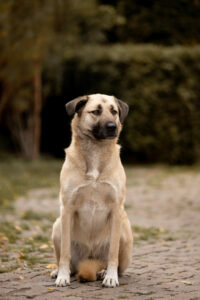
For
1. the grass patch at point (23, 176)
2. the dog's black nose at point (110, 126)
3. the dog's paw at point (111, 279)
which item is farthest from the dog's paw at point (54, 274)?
the grass patch at point (23, 176)

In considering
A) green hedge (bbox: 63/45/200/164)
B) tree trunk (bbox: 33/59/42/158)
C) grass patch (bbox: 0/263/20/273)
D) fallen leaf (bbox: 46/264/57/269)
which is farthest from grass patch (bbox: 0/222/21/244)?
green hedge (bbox: 63/45/200/164)

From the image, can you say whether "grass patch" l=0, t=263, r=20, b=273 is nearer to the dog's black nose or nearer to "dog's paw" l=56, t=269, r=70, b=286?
"dog's paw" l=56, t=269, r=70, b=286

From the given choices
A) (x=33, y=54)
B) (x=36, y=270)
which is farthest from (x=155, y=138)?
(x=36, y=270)

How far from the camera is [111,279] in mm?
4699

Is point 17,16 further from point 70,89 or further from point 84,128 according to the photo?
point 84,128

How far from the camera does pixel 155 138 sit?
17953mm

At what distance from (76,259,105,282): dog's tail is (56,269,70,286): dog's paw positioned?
13 centimetres

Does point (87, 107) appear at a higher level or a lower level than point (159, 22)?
lower

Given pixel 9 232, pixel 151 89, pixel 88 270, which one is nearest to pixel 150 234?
pixel 9 232

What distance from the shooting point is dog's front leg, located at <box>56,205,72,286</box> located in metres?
4.70

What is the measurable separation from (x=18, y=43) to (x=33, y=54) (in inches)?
29.8

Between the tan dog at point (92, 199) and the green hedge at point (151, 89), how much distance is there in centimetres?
1272

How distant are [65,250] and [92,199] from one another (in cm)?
57

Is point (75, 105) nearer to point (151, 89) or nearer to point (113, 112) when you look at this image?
point (113, 112)
